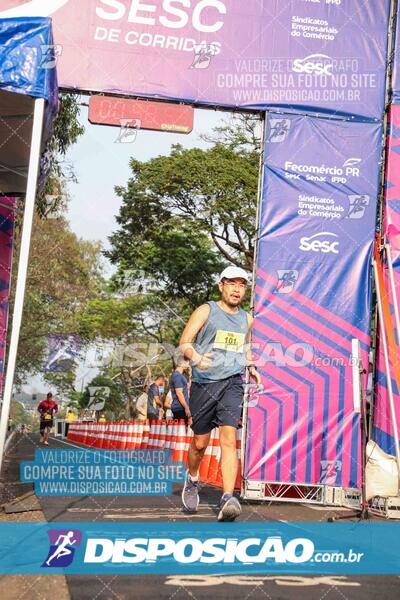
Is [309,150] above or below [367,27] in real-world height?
below

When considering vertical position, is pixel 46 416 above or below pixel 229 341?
below

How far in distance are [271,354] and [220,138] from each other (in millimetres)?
19825

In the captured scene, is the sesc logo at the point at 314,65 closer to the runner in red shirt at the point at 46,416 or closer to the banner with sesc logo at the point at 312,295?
the banner with sesc logo at the point at 312,295

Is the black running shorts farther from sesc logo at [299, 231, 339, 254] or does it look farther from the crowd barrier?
the crowd barrier

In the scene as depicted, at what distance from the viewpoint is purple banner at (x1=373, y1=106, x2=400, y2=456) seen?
9.66 m

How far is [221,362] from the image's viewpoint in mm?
6844

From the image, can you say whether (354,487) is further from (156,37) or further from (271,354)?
(156,37)

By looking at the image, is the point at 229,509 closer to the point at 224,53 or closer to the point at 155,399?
the point at 224,53

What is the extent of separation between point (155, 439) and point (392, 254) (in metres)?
7.81

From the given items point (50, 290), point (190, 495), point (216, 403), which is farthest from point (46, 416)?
point (216, 403)

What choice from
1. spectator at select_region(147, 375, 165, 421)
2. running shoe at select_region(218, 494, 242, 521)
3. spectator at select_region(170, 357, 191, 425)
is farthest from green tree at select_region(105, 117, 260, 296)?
running shoe at select_region(218, 494, 242, 521)

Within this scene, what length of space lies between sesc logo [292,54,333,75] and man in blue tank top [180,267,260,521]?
415 centimetres

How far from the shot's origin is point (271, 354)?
32.1ft

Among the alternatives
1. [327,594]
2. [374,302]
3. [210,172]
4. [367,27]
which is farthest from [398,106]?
[210,172]
